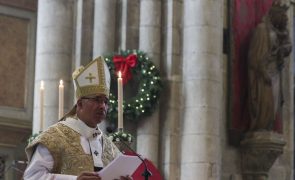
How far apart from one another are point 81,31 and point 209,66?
146 centimetres

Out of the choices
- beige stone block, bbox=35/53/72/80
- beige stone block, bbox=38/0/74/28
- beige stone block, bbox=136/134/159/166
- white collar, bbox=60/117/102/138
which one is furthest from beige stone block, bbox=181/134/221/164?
white collar, bbox=60/117/102/138

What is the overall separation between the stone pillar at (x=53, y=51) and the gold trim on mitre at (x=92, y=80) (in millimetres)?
3933

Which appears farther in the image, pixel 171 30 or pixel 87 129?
pixel 171 30

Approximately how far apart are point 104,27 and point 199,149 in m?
1.69

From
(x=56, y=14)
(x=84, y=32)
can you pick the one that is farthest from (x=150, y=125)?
(x=56, y=14)

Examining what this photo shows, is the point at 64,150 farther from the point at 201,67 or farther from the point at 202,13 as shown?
the point at 202,13

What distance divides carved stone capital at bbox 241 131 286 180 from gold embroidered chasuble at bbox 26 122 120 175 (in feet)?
16.6

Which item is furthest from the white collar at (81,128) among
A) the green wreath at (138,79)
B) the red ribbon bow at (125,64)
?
the red ribbon bow at (125,64)

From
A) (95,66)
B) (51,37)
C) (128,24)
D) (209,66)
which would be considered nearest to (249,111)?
(209,66)

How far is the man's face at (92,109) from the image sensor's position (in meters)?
4.88

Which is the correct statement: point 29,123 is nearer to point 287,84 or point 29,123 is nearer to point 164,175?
point 164,175

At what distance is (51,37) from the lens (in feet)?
30.4

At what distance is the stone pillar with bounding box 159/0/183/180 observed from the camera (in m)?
9.07

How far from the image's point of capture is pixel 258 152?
32.2 feet
